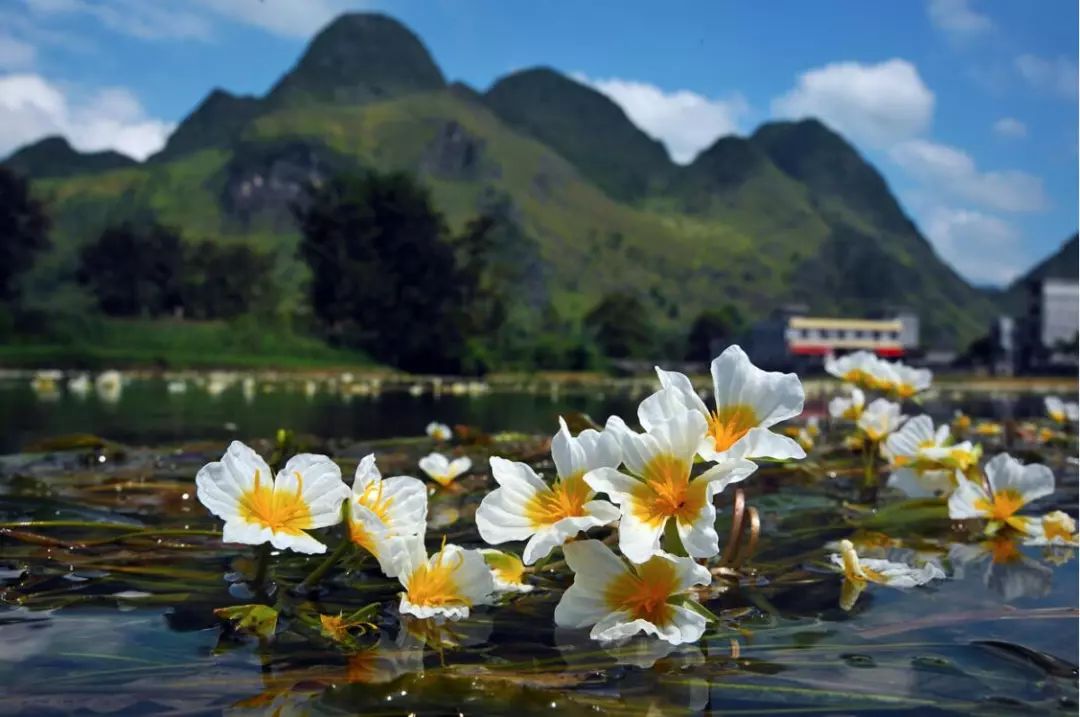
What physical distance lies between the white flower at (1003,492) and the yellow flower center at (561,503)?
1367 mm

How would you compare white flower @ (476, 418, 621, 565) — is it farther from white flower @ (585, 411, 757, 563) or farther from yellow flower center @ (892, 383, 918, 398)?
yellow flower center @ (892, 383, 918, 398)

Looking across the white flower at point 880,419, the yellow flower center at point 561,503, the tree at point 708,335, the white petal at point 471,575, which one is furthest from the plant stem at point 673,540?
the tree at point 708,335

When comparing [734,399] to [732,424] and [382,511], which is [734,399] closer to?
[732,424]

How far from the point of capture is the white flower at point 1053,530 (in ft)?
7.61

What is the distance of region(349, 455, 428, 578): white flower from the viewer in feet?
4.58

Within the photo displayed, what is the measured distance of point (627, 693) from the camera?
3.85 feet

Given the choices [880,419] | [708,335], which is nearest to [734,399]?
[880,419]

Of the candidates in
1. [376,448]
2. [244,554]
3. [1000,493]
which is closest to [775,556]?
[1000,493]

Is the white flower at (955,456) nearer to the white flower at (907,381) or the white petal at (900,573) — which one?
the white petal at (900,573)

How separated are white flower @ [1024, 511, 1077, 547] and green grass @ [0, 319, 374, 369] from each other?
3011 cm

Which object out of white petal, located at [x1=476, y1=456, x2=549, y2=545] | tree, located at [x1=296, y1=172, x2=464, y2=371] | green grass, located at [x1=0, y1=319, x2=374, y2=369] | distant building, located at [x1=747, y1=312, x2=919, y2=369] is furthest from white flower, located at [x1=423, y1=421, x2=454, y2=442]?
distant building, located at [x1=747, y1=312, x2=919, y2=369]

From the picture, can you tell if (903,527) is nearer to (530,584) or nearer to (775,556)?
(775,556)

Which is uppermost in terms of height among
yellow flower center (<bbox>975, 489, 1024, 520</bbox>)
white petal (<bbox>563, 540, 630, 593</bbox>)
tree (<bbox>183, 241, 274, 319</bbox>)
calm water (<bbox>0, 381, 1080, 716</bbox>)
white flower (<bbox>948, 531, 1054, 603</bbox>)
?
tree (<bbox>183, 241, 274, 319</bbox>)

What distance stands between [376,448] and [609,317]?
63442 mm
